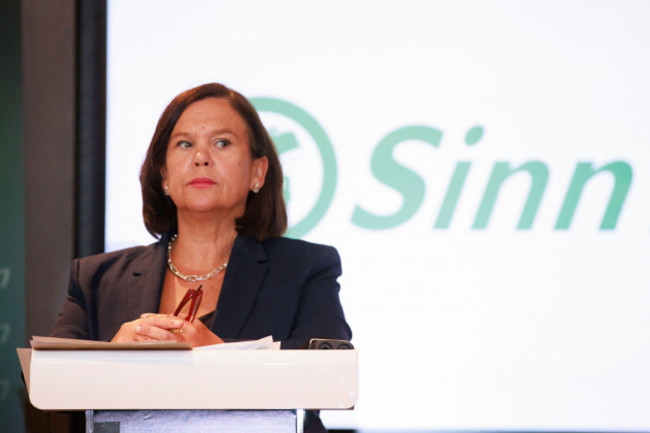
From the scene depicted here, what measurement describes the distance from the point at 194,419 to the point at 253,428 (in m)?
0.10

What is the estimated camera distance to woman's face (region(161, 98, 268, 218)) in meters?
2.33

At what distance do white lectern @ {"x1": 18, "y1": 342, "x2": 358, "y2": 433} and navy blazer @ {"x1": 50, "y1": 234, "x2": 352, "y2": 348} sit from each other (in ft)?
3.16

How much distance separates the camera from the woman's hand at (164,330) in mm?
1613

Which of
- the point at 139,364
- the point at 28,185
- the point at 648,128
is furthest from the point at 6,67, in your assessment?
the point at 648,128

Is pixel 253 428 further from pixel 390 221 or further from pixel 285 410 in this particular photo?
pixel 390 221

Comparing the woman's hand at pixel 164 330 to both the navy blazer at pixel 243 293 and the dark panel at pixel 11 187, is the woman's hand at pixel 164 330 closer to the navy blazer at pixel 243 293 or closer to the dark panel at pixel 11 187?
the navy blazer at pixel 243 293

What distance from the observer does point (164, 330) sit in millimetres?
1622

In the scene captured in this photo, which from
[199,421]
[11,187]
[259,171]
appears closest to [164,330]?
[199,421]

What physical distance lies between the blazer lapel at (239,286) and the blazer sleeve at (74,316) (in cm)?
41

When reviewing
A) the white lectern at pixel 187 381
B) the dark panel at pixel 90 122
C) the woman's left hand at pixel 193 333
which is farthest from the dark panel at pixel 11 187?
the white lectern at pixel 187 381

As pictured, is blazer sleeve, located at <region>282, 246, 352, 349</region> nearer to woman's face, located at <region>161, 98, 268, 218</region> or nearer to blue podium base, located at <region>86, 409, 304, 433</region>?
woman's face, located at <region>161, 98, 268, 218</region>

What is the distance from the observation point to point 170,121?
2416 mm

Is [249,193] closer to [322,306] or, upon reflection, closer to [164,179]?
[164,179]

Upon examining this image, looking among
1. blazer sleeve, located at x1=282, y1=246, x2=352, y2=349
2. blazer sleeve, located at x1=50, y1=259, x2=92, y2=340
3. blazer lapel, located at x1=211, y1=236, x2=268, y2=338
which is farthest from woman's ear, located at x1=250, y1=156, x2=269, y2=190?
blazer sleeve, located at x1=50, y1=259, x2=92, y2=340
